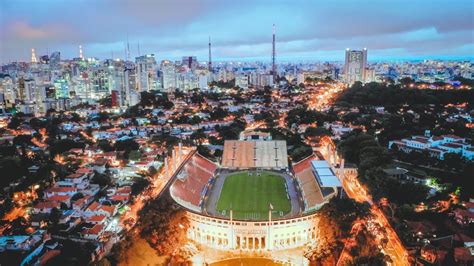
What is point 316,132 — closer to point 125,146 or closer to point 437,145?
point 437,145

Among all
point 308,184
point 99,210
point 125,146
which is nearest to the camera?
point 99,210

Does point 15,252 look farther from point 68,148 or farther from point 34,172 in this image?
point 68,148

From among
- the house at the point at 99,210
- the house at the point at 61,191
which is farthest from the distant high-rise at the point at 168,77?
the house at the point at 99,210

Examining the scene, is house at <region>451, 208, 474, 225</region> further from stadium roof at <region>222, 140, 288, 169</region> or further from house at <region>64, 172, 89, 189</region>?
house at <region>64, 172, 89, 189</region>

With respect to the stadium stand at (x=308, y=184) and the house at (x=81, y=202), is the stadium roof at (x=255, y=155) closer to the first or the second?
the stadium stand at (x=308, y=184)

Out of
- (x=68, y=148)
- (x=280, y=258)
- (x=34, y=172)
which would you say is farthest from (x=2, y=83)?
(x=280, y=258)

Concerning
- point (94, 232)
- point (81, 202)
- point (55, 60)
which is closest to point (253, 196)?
point (94, 232)
